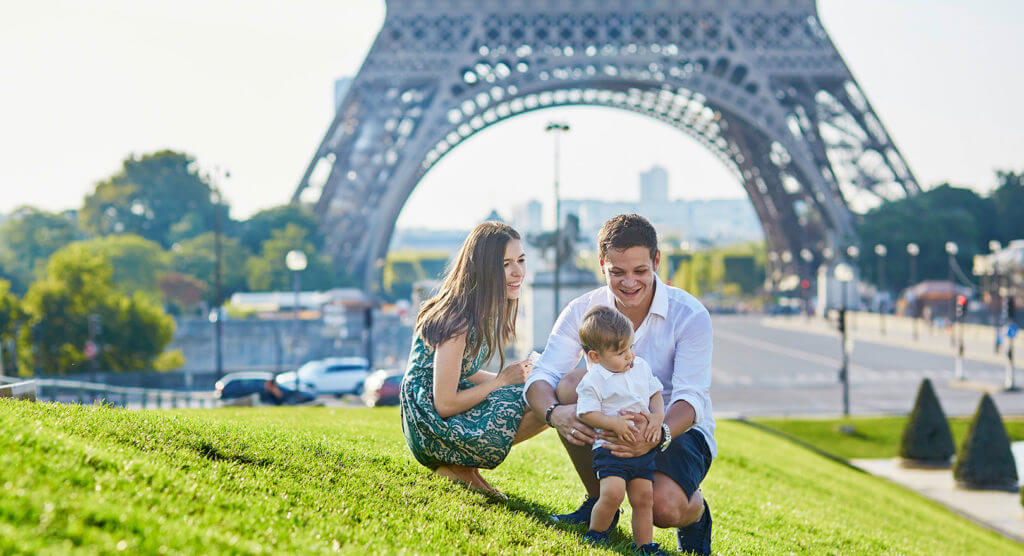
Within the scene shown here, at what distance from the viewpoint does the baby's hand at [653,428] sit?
4246mm

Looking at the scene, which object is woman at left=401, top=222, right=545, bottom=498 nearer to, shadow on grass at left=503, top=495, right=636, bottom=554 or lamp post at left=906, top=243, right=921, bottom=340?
shadow on grass at left=503, top=495, right=636, bottom=554

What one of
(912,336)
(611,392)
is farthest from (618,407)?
(912,336)

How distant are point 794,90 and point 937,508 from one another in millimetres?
27952

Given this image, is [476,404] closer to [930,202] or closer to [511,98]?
[511,98]

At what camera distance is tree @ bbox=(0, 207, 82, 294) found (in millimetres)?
54450

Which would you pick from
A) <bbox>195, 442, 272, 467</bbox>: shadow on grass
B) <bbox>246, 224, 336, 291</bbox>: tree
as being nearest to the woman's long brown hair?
<bbox>195, 442, 272, 467</bbox>: shadow on grass

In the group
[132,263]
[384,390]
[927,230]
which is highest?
[927,230]

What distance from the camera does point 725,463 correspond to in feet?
31.4

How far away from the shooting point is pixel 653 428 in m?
4.27

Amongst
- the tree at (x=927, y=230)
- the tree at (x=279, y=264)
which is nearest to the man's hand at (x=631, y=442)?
the tree at (x=279, y=264)

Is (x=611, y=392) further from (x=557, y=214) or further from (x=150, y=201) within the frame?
(x=150, y=201)

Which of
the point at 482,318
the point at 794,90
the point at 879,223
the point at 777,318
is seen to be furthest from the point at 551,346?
the point at 777,318

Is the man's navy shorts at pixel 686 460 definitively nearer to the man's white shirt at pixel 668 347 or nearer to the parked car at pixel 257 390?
the man's white shirt at pixel 668 347

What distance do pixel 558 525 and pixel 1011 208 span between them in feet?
188
